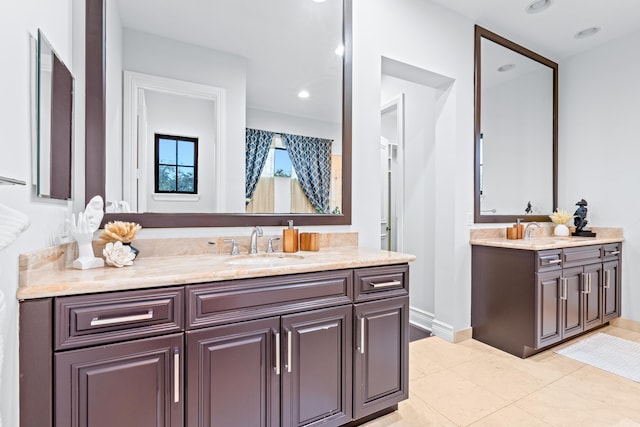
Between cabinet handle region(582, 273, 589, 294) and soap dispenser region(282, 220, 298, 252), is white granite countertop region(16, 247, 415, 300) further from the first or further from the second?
cabinet handle region(582, 273, 589, 294)

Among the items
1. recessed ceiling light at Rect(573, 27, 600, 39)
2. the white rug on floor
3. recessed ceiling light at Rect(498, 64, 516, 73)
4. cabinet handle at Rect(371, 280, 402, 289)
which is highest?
recessed ceiling light at Rect(573, 27, 600, 39)

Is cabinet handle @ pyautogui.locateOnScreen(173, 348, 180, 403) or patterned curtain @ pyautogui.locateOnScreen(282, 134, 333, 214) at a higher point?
patterned curtain @ pyautogui.locateOnScreen(282, 134, 333, 214)

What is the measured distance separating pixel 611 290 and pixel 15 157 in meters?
4.41

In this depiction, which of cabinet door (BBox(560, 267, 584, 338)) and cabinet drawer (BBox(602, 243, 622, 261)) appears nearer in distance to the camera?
cabinet door (BBox(560, 267, 584, 338))

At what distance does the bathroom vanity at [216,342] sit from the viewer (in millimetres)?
1075

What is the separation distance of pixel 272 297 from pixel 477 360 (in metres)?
1.97

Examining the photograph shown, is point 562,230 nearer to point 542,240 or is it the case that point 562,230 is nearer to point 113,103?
point 542,240

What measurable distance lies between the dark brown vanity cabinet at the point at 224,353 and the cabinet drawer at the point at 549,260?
1.36 metres

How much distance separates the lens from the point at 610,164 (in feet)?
10.7

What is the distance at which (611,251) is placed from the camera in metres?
3.08

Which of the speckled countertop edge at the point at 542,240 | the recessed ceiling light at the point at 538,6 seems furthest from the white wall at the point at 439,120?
the recessed ceiling light at the point at 538,6

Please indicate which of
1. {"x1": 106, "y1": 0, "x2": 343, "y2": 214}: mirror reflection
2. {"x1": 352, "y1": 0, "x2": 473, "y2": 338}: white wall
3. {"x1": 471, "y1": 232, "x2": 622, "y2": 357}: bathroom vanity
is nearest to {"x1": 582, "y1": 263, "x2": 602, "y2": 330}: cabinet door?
{"x1": 471, "y1": 232, "x2": 622, "y2": 357}: bathroom vanity

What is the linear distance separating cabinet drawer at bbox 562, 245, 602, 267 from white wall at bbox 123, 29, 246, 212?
2659 mm

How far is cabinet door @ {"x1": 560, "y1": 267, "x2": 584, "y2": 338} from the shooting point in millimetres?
2676
